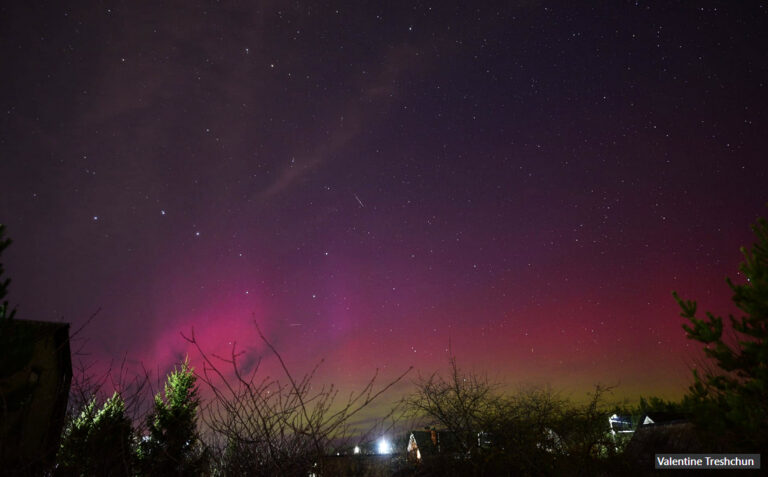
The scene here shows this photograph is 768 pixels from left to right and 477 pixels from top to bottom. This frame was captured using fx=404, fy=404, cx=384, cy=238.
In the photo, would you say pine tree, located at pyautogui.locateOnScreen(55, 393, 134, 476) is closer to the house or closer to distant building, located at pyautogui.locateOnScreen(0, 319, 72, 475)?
distant building, located at pyautogui.locateOnScreen(0, 319, 72, 475)

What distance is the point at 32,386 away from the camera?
11.1 m

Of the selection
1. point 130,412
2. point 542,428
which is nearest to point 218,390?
point 130,412

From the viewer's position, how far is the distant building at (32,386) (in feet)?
22.7

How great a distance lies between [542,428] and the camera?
16453 mm

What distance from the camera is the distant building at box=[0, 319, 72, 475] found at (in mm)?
6914

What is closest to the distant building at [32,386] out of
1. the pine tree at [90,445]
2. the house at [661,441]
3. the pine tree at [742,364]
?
the pine tree at [90,445]

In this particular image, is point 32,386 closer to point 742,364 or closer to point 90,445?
point 90,445

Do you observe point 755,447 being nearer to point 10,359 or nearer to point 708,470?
point 708,470

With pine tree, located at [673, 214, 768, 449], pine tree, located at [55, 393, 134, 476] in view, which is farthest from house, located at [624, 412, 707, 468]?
pine tree, located at [55, 393, 134, 476]

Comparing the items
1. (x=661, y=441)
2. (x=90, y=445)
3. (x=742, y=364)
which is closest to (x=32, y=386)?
(x=90, y=445)

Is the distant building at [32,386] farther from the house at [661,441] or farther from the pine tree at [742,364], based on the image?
the house at [661,441]

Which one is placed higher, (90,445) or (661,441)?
(90,445)

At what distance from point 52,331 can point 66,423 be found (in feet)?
53.2

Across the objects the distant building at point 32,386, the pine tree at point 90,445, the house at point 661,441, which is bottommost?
the house at point 661,441
